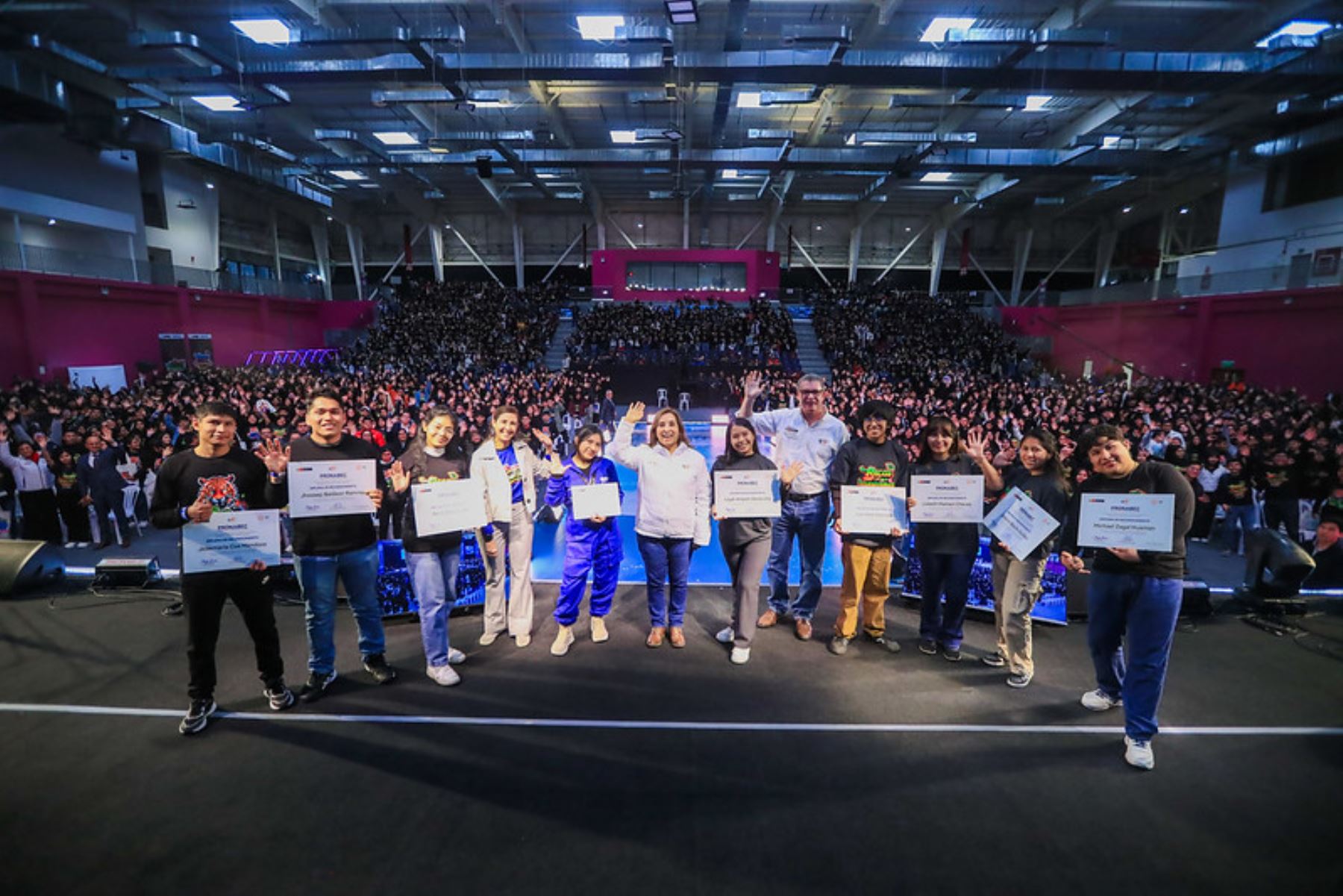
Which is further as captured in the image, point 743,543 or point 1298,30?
point 1298,30

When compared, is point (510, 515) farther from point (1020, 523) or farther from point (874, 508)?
point (1020, 523)

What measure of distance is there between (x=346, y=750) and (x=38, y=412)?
1281 cm

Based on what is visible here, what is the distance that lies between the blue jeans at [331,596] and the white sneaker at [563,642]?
124cm

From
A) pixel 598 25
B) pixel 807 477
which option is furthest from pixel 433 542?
pixel 598 25

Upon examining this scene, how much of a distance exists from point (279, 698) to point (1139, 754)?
5.07 metres

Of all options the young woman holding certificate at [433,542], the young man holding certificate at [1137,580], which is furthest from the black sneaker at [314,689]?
the young man holding certificate at [1137,580]

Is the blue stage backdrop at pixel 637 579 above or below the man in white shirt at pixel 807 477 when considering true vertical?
below

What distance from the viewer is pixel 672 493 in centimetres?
429

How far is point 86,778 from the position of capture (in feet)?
10.2

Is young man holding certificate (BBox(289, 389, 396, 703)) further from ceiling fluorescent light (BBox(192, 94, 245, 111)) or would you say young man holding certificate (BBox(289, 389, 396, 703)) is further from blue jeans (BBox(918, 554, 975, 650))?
ceiling fluorescent light (BBox(192, 94, 245, 111))

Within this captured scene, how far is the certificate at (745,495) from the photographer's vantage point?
426 centimetres

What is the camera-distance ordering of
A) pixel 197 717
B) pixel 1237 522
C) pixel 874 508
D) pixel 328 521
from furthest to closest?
pixel 1237 522 → pixel 874 508 → pixel 328 521 → pixel 197 717

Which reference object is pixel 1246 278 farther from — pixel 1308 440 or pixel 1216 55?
pixel 1308 440

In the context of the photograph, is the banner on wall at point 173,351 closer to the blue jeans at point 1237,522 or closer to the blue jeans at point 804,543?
the blue jeans at point 804,543
